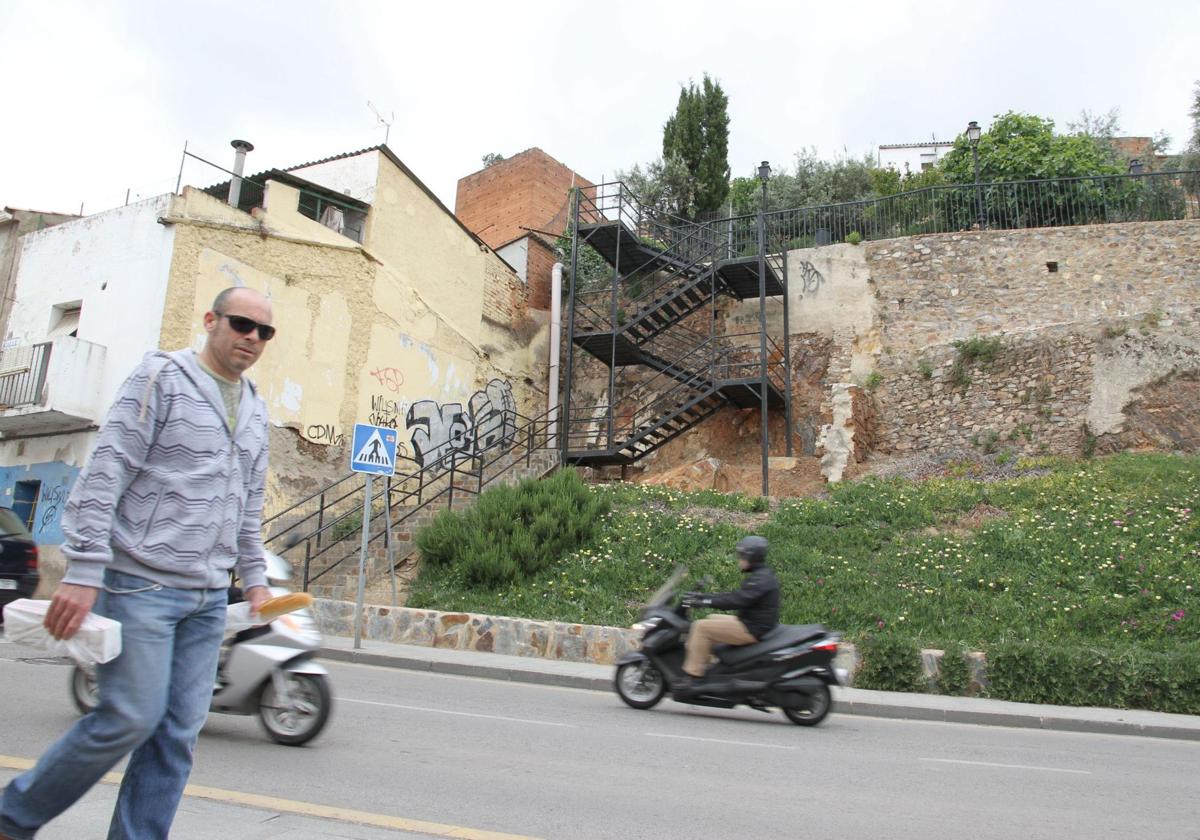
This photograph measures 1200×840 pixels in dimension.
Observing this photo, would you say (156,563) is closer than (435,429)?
Yes

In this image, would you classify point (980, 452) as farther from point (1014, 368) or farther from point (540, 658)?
point (540, 658)

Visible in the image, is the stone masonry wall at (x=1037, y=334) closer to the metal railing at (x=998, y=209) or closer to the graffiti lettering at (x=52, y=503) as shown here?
the metal railing at (x=998, y=209)

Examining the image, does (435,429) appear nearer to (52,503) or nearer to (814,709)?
(52,503)

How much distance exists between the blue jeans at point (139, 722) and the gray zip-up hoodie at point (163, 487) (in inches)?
3.9

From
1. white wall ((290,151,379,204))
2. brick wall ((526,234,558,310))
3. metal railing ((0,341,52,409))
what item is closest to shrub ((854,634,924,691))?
white wall ((290,151,379,204))

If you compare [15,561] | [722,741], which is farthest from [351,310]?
[722,741]

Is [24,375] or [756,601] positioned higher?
[24,375]

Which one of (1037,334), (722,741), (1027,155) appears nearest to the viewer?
(722,741)

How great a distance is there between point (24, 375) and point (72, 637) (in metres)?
19.1

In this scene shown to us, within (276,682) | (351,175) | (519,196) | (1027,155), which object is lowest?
(276,682)

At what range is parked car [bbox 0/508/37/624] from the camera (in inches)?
447

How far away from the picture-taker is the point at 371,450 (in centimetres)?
1208

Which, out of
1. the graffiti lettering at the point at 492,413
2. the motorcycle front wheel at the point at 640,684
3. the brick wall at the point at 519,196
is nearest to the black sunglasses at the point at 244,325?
the motorcycle front wheel at the point at 640,684

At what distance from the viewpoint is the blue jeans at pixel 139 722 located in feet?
8.41
